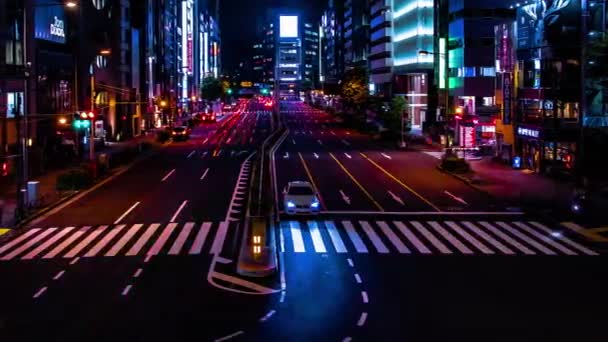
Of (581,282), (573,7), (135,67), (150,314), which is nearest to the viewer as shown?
(150,314)

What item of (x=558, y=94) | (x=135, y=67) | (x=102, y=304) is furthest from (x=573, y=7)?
(x=135, y=67)

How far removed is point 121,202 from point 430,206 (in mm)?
16479

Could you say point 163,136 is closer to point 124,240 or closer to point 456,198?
point 456,198

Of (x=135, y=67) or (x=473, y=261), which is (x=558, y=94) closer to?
(x=473, y=261)

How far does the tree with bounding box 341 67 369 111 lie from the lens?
154250 mm

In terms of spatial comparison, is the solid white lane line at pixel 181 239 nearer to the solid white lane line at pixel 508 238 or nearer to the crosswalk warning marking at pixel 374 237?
the crosswalk warning marking at pixel 374 237

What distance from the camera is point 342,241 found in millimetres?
32031

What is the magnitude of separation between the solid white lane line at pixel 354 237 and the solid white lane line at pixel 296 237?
2020mm

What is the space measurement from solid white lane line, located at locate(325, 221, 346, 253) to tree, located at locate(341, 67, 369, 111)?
11692cm

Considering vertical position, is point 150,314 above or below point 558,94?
below

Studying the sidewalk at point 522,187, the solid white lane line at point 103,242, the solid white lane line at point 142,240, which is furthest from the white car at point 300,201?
the sidewalk at point 522,187

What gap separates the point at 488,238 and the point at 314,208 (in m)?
8.65

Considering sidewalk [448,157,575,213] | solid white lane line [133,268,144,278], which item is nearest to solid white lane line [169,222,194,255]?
solid white lane line [133,268,144,278]

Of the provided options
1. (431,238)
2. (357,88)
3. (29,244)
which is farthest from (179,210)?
(357,88)
